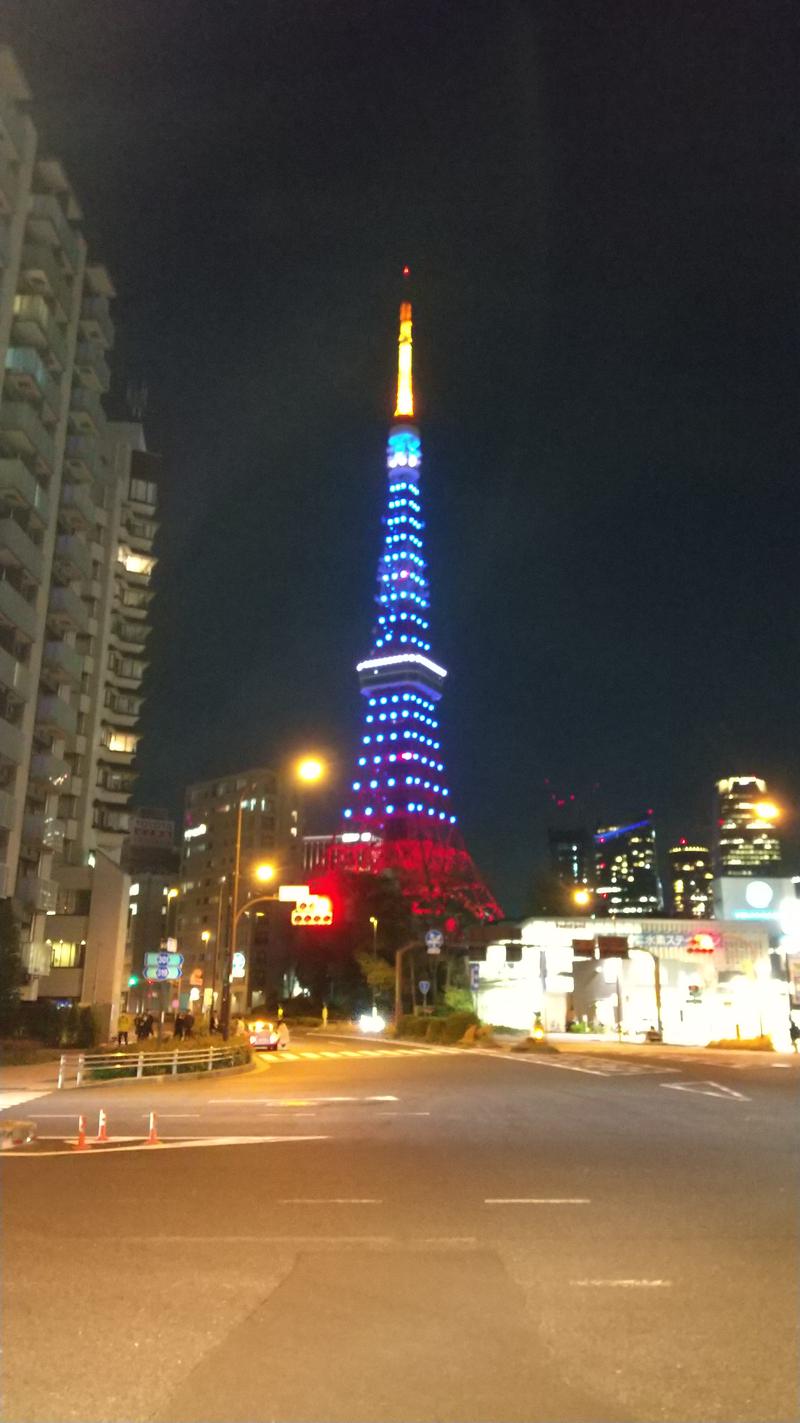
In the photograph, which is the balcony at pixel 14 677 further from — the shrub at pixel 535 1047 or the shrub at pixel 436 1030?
the shrub at pixel 535 1047

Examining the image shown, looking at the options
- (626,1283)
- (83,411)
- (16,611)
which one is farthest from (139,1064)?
(83,411)

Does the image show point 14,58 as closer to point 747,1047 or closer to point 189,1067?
point 189,1067

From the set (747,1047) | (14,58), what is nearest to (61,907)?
(747,1047)

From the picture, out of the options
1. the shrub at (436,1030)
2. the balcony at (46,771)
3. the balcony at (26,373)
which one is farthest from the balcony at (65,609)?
the shrub at (436,1030)

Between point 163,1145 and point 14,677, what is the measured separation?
37344 mm

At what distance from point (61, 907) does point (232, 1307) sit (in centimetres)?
5937

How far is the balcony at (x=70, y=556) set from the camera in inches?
2269

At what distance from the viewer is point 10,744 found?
163 ft

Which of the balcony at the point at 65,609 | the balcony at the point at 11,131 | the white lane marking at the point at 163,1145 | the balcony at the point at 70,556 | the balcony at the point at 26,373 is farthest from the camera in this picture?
the balcony at the point at 70,556

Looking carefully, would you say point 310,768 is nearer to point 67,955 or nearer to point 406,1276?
point 406,1276

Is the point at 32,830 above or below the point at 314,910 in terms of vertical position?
above

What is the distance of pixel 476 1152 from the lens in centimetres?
1473

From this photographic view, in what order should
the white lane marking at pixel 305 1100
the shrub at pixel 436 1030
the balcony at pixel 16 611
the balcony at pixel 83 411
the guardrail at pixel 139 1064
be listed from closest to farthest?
the white lane marking at pixel 305 1100 → the guardrail at pixel 139 1064 → the balcony at pixel 16 611 → the shrub at pixel 436 1030 → the balcony at pixel 83 411

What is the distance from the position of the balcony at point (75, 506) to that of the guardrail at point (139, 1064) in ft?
111
